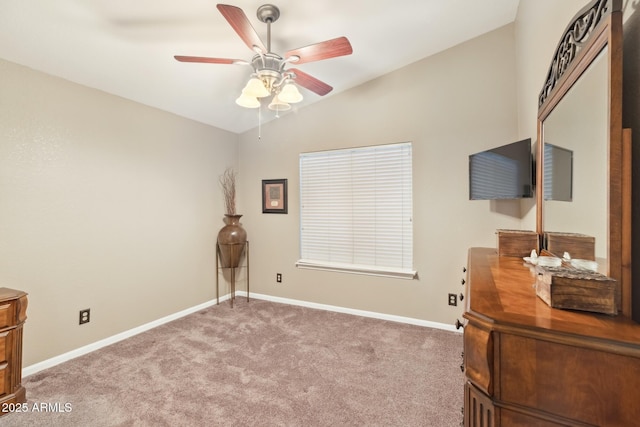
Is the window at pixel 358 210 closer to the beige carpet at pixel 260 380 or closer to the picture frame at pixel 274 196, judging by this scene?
the picture frame at pixel 274 196

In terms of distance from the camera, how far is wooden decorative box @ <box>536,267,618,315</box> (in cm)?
75

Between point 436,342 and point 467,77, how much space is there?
2.61 m

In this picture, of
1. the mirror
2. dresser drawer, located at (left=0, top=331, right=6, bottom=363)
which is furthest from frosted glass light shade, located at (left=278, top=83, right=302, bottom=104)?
dresser drawer, located at (left=0, top=331, right=6, bottom=363)

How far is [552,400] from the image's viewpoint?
0.66m

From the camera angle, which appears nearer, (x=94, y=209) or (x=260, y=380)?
(x=260, y=380)

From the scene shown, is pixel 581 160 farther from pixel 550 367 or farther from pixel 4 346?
pixel 4 346

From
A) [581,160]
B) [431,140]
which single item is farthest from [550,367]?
[431,140]

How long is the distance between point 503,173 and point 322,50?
5.37ft

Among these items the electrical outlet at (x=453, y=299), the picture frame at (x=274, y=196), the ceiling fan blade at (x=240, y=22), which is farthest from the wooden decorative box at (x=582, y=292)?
the picture frame at (x=274, y=196)

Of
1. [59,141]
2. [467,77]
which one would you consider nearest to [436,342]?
[467,77]

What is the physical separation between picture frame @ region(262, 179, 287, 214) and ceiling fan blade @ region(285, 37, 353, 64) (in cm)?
208

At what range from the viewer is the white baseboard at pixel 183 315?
233 centimetres

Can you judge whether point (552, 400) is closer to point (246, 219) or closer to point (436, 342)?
point (436, 342)

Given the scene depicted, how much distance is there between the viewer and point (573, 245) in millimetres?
1150
